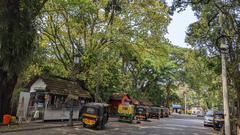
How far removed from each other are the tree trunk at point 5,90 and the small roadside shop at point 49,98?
2.79 m

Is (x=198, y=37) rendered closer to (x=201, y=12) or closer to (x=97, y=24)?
(x=201, y=12)

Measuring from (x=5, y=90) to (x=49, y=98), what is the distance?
5582mm

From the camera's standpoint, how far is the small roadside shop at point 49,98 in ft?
76.4

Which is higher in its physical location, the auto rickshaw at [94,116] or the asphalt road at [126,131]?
the auto rickshaw at [94,116]

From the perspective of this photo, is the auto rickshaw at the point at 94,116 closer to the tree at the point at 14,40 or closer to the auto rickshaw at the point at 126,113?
the tree at the point at 14,40

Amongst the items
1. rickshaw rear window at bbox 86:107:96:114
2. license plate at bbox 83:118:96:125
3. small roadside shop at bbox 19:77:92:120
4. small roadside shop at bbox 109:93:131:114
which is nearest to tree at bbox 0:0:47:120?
small roadside shop at bbox 19:77:92:120

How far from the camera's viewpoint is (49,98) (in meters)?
24.5

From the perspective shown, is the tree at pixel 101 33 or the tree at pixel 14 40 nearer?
the tree at pixel 14 40

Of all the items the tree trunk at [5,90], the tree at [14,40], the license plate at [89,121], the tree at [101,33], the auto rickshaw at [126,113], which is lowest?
the license plate at [89,121]

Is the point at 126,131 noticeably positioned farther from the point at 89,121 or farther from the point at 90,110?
the point at 90,110

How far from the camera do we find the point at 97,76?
28406 mm

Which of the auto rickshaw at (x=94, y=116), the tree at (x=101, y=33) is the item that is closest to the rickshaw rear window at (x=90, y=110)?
the auto rickshaw at (x=94, y=116)

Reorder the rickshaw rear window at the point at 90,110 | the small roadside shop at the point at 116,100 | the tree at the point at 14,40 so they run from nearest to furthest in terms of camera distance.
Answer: the tree at the point at 14,40 < the rickshaw rear window at the point at 90,110 < the small roadside shop at the point at 116,100

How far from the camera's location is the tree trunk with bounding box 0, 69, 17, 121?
1892 centimetres
